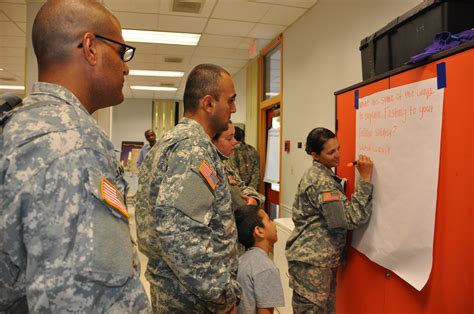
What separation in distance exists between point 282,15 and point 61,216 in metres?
3.94

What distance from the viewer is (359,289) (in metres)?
1.79

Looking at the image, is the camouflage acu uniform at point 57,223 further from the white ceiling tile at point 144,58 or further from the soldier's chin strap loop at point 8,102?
the white ceiling tile at point 144,58

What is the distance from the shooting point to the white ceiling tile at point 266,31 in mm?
4480

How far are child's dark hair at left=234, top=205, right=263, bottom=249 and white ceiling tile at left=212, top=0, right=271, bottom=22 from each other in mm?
2767

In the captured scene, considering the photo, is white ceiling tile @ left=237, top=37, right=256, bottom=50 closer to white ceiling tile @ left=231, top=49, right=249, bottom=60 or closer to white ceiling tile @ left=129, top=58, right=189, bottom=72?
white ceiling tile @ left=231, top=49, right=249, bottom=60

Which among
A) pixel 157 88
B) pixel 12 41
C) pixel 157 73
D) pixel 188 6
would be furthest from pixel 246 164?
pixel 157 88

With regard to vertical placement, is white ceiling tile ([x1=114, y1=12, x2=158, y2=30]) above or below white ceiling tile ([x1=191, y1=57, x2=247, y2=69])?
below

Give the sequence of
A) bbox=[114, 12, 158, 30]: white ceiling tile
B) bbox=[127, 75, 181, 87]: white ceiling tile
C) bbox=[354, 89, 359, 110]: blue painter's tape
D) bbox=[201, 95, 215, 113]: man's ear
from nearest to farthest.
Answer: bbox=[201, 95, 215, 113]: man's ear < bbox=[354, 89, 359, 110]: blue painter's tape < bbox=[114, 12, 158, 30]: white ceiling tile < bbox=[127, 75, 181, 87]: white ceiling tile

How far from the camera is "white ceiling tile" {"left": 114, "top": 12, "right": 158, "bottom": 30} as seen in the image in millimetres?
4160

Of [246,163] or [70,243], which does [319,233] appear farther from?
[246,163]

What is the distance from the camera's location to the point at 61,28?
32.6 inches

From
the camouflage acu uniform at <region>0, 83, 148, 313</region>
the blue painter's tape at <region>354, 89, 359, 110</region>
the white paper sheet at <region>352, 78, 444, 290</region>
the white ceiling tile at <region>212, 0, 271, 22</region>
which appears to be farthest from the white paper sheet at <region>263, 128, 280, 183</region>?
the camouflage acu uniform at <region>0, 83, 148, 313</region>

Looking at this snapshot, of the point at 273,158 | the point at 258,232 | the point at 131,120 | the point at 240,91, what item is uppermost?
the point at 240,91

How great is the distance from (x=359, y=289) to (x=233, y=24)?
360cm
